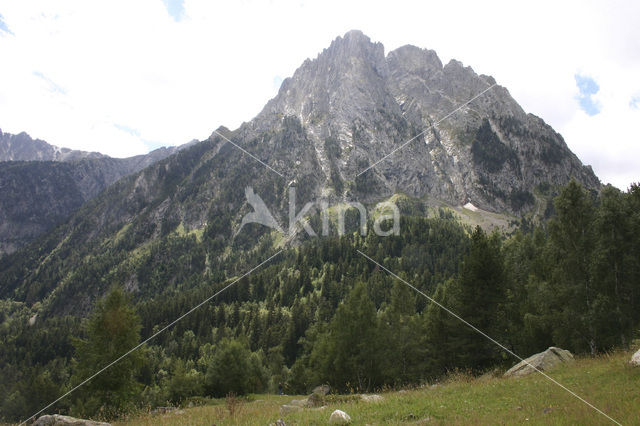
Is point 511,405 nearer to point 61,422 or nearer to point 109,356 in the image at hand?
point 61,422

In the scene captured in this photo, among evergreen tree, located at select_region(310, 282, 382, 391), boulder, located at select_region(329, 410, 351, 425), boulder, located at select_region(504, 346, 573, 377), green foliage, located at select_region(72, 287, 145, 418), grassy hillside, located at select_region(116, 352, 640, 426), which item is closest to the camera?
grassy hillside, located at select_region(116, 352, 640, 426)

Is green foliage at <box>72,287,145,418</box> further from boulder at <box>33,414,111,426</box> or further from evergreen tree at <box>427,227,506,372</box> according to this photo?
evergreen tree at <box>427,227,506,372</box>

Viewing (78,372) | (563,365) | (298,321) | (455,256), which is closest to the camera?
(563,365)

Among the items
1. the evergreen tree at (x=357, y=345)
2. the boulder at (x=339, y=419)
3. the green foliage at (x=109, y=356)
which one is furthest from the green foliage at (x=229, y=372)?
the boulder at (x=339, y=419)

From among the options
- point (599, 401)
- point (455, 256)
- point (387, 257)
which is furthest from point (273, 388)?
point (455, 256)

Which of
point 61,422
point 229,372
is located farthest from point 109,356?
point 229,372

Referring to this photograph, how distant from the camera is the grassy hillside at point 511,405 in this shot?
9188mm

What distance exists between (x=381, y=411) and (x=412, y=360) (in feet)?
95.3

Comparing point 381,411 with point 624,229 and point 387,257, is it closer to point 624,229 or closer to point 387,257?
point 624,229

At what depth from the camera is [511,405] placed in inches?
A: 443

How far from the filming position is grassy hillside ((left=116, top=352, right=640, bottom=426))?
919 centimetres

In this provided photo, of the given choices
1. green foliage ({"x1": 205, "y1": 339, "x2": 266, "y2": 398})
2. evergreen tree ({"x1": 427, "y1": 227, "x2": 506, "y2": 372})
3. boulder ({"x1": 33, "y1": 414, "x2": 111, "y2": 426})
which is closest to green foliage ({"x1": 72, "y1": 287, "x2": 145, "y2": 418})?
boulder ({"x1": 33, "y1": 414, "x2": 111, "y2": 426})

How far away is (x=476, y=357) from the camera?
29141mm

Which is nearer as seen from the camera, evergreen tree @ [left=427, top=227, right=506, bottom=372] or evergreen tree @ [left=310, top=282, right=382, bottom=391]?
evergreen tree @ [left=427, top=227, right=506, bottom=372]
